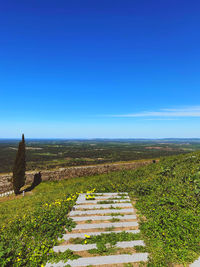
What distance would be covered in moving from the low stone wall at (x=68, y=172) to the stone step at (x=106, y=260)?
59.5ft

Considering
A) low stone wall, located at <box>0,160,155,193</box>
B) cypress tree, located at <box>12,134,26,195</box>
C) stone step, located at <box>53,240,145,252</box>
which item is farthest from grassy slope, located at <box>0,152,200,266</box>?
cypress tree, located at <box>12,134,26,195</box>

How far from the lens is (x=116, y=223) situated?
6.34 metres

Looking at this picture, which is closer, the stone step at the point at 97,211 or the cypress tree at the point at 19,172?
the stone step at the point at 97,211

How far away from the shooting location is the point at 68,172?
22.1 m

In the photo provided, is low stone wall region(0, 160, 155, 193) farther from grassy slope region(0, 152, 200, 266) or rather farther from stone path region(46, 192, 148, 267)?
stone path region(46, 192, 148, 267)

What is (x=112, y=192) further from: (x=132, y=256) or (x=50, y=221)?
(x=132, y=256)

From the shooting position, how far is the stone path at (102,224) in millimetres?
4488


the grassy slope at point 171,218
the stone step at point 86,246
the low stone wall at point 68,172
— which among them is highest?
the grassy slope at point 171,218

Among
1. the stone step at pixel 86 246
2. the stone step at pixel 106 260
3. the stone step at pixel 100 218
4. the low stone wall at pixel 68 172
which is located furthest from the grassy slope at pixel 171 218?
the low stone wall at pixel 68 172

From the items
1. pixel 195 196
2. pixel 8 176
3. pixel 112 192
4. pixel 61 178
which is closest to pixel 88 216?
pixel 112 192

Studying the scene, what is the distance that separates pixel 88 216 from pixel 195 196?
228 inches

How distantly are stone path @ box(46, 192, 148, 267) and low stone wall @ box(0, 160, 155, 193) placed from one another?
13.4m

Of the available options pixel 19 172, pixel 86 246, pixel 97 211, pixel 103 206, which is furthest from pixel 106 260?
pixel 19 172

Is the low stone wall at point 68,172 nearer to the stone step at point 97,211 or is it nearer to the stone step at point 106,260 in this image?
the stone step at point 97,211
